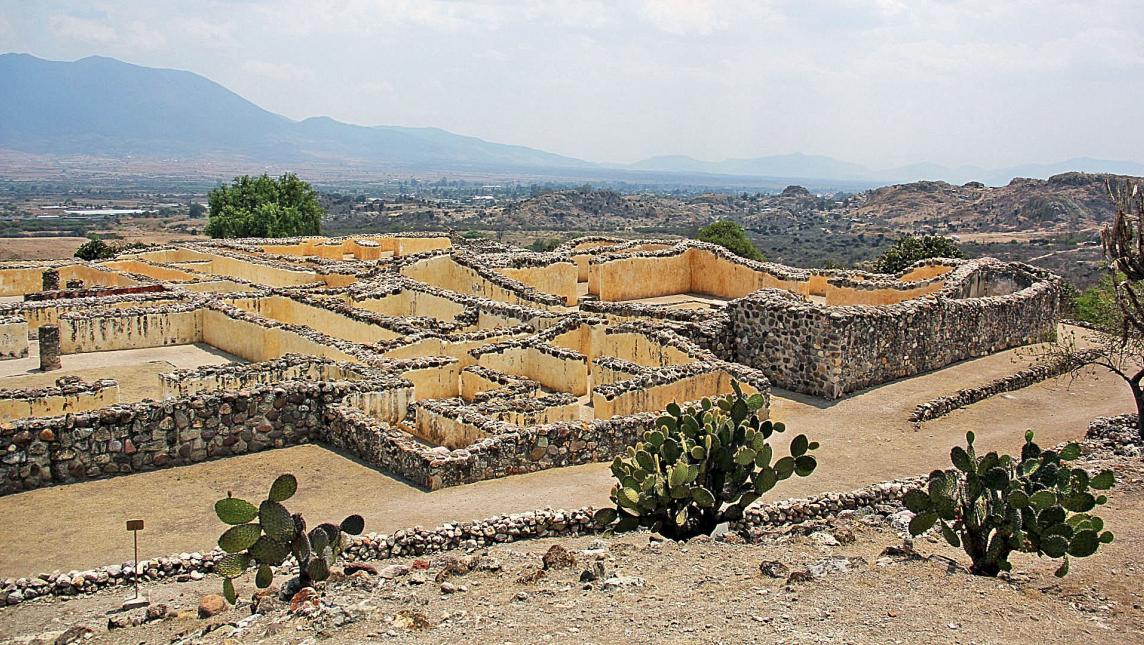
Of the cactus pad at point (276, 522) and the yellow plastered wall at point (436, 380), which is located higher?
the cactus pad at point (276, 522)

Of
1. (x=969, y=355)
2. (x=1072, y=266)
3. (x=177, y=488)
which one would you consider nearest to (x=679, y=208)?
(x=1072, y=266)

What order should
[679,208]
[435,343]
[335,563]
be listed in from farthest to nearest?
[679,208] → [435,343] → [335,563]

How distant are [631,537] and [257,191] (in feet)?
147

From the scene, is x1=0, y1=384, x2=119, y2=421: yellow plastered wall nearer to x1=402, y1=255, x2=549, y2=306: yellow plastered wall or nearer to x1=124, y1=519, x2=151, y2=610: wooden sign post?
x1=124, y1=519, x2=151, y2=610: wooden sign post

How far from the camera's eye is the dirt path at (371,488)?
1144cm

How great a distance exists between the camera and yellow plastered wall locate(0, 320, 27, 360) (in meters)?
21.7

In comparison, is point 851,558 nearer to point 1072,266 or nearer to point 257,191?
point 257,191

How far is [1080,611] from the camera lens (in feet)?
25.8

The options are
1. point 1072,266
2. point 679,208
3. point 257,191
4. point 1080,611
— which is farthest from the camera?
point 679,208

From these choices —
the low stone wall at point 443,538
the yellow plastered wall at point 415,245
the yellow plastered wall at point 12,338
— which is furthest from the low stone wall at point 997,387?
the yellow plastered wall at point 415,245

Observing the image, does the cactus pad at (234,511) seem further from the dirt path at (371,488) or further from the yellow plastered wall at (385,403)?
the yellow plastered wall at (385,403)

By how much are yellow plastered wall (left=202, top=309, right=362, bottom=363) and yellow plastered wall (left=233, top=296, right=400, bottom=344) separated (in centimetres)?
148

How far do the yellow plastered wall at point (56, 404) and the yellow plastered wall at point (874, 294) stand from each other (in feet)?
56.3

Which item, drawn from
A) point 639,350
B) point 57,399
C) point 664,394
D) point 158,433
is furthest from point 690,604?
point 57,399
